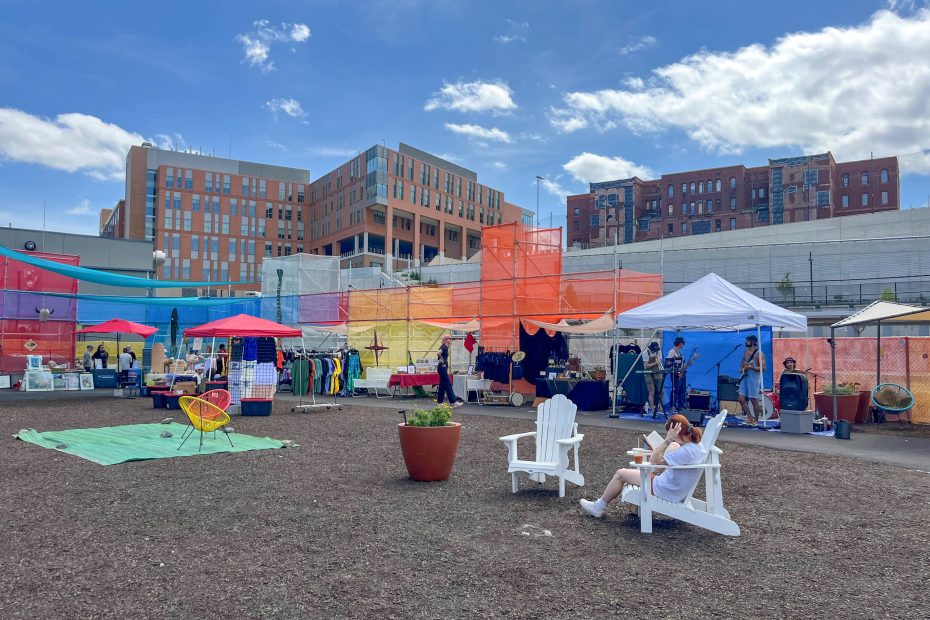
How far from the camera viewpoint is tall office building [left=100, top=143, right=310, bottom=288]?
8531 centimetres

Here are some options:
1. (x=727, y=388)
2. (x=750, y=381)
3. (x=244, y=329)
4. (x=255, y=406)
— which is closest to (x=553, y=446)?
(x=750, y=381)

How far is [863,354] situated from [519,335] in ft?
28.1

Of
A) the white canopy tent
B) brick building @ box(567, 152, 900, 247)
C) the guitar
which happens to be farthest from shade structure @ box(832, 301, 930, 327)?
brick building @ box(567, 152, 900, 247)

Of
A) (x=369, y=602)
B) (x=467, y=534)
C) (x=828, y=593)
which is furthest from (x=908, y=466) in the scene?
(x=369, y=602)

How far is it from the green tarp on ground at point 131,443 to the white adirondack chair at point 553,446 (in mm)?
4564

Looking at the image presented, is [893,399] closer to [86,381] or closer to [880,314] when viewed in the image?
[880,314]

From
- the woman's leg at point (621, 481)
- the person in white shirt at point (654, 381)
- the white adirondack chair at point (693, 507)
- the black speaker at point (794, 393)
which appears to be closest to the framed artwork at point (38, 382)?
the person in white shirt at point (654, 381)

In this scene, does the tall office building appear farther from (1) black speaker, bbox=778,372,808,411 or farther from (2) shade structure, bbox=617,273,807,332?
(1) black speaker, bbox=778,372,808,411

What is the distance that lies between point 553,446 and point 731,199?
8388cm

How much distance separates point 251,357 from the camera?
53.1 ft

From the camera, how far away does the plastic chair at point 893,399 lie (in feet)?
46.1

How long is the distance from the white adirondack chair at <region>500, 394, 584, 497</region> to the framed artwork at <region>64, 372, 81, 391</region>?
66.9 ft

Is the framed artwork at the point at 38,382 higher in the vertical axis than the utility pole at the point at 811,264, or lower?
lower

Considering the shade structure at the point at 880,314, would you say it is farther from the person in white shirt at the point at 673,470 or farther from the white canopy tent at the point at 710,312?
the person in white shirt at the point at 673,470
